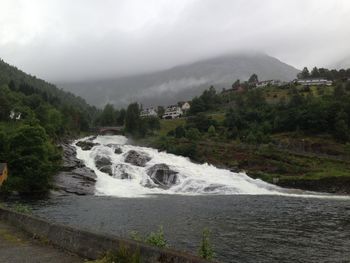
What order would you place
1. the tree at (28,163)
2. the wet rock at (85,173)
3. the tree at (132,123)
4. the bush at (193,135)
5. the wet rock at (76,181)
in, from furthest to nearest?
the tree at (132,123) → the bush at (193,135) → the wet rock at (85,173) → the wet rock at (76,181) → the tree at (28,163)

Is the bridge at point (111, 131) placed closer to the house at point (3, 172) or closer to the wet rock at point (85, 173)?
the wet rock at point (85, 173)

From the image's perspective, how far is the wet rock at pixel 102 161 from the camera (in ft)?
254

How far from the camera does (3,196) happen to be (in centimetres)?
5322

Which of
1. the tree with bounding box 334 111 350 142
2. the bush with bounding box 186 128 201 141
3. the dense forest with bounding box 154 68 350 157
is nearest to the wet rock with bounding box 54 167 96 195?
the dense forest with bounding box 154 68 350 157

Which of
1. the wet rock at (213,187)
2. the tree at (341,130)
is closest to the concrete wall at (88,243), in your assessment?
the wet rock at (213,187)

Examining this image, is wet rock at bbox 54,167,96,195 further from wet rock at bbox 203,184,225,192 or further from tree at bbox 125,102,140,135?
tree at bbox 125,102,140,135

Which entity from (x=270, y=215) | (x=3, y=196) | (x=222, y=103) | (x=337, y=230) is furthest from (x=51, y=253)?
(x=222, y=103)

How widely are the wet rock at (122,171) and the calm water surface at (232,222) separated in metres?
15.9

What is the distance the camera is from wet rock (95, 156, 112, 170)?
77438 mm

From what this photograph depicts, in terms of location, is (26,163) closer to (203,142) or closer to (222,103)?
(203,142)

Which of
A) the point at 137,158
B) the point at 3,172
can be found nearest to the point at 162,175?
the point at 137,158

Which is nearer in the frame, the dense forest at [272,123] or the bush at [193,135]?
the dense forest at [272,123]

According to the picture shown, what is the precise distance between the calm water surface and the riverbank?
24.0m

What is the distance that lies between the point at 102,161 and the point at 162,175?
13670 mm
